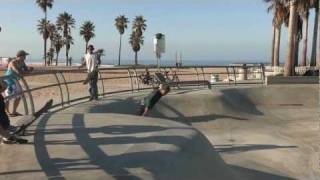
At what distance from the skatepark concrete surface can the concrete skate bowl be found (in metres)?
0.03

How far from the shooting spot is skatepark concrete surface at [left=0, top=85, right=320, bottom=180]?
7.16 m

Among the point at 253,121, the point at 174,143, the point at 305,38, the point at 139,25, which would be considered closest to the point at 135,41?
the point at 139,25

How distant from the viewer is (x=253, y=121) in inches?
685

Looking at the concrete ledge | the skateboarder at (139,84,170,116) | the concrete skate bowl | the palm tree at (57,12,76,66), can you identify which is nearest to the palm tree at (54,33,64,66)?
the palm tree at (57,12,76,66)

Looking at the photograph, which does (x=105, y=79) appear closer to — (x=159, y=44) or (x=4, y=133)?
(x=159, y=44)

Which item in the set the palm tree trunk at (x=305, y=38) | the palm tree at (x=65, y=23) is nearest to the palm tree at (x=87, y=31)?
the palm tree at (x=65, y=23)

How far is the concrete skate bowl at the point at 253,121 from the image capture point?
37.4 feet

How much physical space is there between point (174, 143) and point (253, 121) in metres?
9.19

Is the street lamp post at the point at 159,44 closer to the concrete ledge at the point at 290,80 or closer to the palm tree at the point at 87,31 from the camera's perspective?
the concrete ledge at the point at 290,80

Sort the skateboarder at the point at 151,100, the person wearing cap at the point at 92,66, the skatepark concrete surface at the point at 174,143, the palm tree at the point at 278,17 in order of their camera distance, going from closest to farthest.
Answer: the skatepark concrete surface at the point at 174,143 < the skateboarder at the point at 151,100 < the person wearing cap at the point at 92,66 < the palm tree at the point at 278,17

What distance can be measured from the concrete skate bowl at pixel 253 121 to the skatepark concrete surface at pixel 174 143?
0.08ft

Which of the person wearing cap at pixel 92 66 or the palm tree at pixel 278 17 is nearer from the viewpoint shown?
the person wearing cap at pixel 92 66

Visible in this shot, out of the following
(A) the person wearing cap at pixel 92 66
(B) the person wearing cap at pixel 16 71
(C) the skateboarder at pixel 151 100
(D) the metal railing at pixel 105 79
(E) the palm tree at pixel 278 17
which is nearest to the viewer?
(B) the person wearing cap at pixel 16 71

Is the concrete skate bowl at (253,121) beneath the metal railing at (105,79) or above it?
beneath
